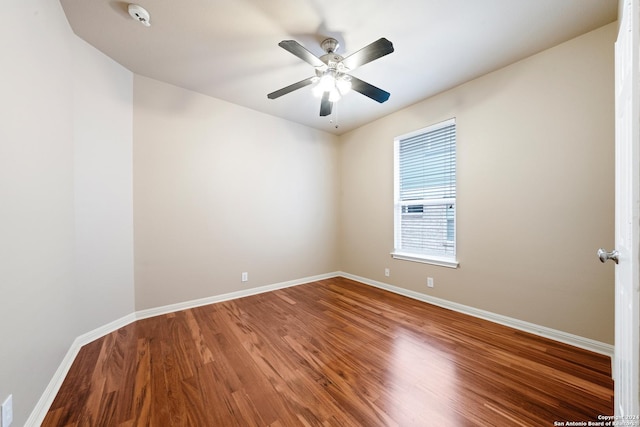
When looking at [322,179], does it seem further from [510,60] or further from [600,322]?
[600,322]

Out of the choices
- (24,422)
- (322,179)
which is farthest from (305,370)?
(322,179)

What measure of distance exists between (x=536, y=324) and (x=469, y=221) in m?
1.12

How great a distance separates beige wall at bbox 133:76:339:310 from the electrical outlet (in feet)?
5.18

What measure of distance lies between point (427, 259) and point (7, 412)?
3.46 m

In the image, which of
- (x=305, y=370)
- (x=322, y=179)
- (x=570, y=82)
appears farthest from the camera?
(x=322, y=179)

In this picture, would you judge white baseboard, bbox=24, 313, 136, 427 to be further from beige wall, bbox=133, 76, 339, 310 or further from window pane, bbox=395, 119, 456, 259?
window pane, bbox=395, 119, 456, 259

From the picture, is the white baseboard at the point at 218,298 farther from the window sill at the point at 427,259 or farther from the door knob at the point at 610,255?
the door knob at the point at 610,255

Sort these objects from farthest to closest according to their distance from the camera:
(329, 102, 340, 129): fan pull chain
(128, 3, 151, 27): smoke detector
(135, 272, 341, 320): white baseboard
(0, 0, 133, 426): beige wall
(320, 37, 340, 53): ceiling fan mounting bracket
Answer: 1. (329, 102, 340, 129): fan pull chain
2. (135, 272, 341, 320): white baseboard
3. (320, 37, 340, 53): ceiling fan mounting bracket
4. (128, 3, 151, 27): smoke detector
5. (0, 0, 133, 426): beige wall

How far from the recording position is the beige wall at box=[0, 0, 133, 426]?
1.12m

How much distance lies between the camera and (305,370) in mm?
1680

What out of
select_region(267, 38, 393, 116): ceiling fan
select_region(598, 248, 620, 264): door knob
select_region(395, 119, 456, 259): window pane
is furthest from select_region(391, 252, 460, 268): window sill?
select_region(267, 38, 393, 116): ceiling fan

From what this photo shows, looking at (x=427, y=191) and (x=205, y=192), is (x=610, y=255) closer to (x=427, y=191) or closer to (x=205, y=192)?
(x=427, y=191)

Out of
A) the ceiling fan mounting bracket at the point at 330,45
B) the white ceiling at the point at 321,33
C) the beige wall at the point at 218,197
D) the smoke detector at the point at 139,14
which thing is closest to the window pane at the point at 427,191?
the white ceiling at the point at 321,33

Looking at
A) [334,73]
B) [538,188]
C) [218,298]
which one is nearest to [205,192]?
[218,298]
